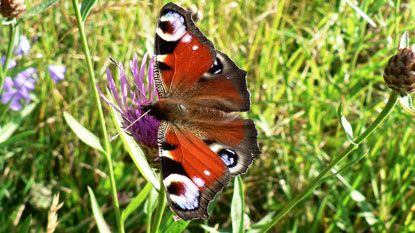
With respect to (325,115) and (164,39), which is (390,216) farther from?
(164,39)

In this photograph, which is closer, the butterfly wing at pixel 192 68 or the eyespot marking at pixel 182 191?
the eyespot marking at pixel 182 191

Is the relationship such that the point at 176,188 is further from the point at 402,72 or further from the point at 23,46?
the point at 23,46

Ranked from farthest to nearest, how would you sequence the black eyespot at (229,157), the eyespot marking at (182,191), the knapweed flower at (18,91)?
the knapweed flower at (18,91) → the black eyespot at (229,157) → the eyespot marking at (182,191)

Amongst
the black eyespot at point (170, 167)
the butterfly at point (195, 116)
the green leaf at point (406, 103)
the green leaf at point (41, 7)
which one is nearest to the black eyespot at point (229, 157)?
the butterfly at point (195, 116)

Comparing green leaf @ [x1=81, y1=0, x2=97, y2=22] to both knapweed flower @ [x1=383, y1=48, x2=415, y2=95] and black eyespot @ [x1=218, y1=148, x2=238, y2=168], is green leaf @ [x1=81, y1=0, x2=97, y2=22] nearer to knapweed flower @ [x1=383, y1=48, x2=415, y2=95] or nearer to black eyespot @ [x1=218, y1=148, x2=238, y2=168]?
black eyespot @ [x1=218, y1=148, x2=238, y2=168]

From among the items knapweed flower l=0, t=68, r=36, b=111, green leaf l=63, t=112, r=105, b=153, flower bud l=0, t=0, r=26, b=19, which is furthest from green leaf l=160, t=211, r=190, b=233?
knapweed flower l=0, t=68, r=36, b=111

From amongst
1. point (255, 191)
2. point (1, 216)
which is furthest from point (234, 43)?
point (1, 216)

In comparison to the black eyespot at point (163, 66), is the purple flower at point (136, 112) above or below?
below

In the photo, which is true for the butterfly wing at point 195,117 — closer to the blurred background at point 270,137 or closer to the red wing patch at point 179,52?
the red wing patch at point 179,52

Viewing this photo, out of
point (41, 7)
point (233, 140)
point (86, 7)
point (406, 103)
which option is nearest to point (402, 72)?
point (406, 103)
